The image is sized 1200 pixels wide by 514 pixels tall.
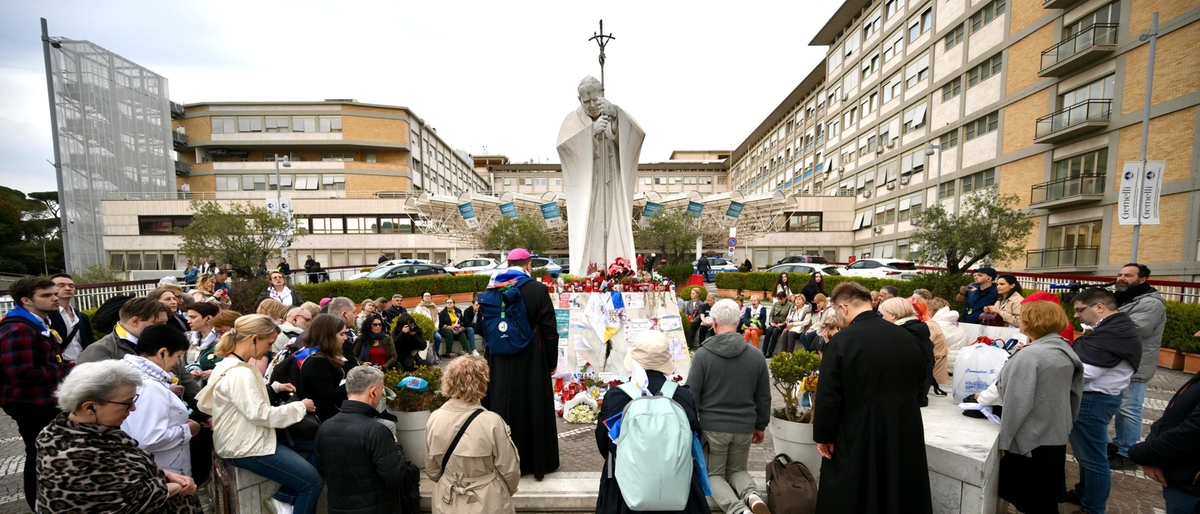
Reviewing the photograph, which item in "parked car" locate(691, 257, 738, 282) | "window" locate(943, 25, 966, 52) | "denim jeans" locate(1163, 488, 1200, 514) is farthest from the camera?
"window" locate(943, 25, 966, 52)

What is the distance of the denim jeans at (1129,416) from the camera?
4.39m

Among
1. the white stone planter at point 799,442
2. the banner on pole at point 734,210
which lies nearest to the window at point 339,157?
the banner on pole at point 734,210

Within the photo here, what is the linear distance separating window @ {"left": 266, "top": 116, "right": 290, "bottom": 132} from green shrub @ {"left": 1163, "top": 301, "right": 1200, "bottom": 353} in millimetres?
51071

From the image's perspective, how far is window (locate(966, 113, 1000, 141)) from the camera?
2397 centimetres

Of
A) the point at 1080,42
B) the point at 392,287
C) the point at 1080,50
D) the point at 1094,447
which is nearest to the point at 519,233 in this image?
the point at 392,287

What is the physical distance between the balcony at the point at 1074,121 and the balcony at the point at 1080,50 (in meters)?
1.65

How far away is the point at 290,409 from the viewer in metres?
3.02

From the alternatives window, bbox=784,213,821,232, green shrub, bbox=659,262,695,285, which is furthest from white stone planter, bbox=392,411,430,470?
window, bbox=784,213,821,232

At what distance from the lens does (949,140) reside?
27.4 m

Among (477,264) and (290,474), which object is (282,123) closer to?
(477,264)

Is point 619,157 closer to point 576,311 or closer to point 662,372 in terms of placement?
point 576,311

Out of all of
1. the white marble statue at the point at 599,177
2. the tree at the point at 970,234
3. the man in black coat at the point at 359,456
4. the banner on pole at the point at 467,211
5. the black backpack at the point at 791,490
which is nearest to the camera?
the man in black coat at the point at 359,456

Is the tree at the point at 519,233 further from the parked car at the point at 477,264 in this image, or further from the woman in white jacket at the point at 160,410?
the woman in white jacket at the point at 160,410

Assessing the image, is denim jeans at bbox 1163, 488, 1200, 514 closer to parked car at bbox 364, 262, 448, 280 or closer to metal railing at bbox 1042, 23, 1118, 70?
parked car at bbox 364, 262, 448, 280
